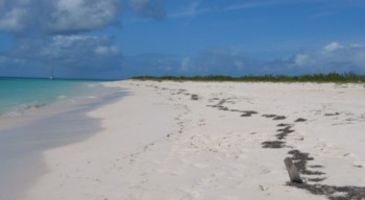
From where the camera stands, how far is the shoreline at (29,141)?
776 cm

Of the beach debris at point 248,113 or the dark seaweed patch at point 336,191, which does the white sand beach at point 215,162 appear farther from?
the beach debris at point 248,113

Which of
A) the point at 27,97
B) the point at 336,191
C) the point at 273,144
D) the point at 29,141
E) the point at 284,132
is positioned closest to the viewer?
the point at 336,191

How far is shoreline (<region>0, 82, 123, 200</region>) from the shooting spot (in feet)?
25.4

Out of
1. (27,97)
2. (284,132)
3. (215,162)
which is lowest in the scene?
(27,97)

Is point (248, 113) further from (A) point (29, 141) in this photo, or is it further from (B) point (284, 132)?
(A) point (29, 141)

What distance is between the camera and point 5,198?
6676 mm

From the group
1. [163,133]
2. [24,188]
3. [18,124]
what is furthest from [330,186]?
[18,124]

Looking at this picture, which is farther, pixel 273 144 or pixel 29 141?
pixel 29 141

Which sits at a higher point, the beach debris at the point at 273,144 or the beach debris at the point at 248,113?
the beach debris at the point at 273,144

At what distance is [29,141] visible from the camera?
12.6 meters

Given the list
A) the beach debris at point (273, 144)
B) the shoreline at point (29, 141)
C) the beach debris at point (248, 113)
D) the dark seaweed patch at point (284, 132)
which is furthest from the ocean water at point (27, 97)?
the beach debris at point (273, 144)

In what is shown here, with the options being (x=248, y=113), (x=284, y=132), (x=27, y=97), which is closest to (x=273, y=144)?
(x=284, y=132)

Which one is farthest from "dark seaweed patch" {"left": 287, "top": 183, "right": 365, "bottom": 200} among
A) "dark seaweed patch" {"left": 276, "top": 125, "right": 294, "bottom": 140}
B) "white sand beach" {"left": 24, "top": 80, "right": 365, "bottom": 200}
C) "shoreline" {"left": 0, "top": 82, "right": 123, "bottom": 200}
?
"dark seaweed patch" {"left": 276, "top": 125, "right": 294, "bottom": 140}

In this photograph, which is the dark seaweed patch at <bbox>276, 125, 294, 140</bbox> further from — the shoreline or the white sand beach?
the shoreline
